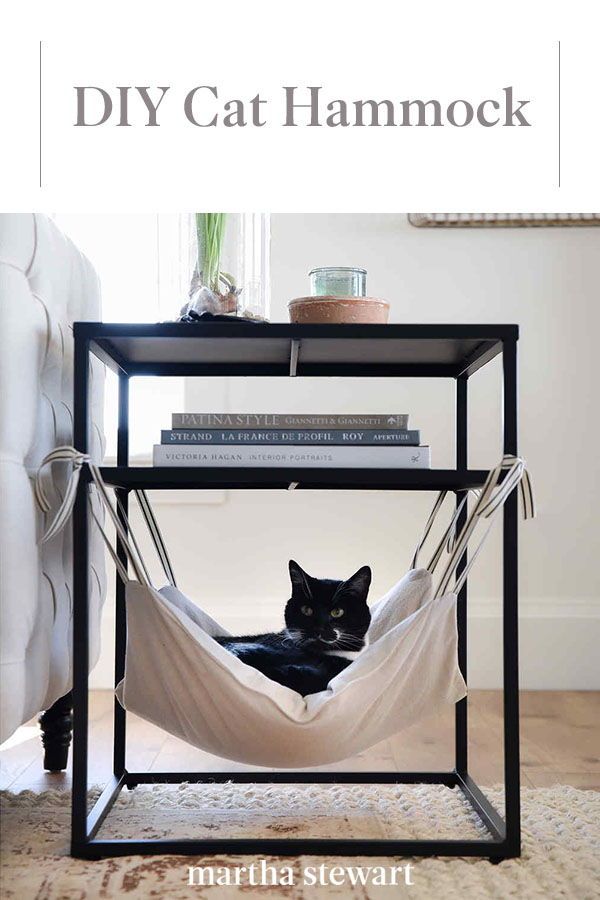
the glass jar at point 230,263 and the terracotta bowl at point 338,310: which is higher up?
the glass jar at point 230,263

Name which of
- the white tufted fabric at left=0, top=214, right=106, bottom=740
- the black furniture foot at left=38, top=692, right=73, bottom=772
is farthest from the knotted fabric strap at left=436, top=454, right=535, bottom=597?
the black furniture foot at left=38, top=692, right=73, bottom=772

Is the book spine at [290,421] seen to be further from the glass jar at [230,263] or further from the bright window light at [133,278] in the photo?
the bright window light at [133,278]

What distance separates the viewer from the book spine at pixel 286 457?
3.80 feet

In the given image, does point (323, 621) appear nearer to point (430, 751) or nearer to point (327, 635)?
point (327, 635)

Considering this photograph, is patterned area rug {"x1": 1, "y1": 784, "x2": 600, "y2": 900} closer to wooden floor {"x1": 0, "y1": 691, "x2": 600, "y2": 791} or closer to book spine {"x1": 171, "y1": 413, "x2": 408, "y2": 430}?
wooden floor {"x1": 0, "y1": 691, "x2": 600, "y2": 791}

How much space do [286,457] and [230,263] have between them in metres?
0.33

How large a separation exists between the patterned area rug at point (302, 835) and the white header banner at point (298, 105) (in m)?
1.24

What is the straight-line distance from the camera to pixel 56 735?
1496mm

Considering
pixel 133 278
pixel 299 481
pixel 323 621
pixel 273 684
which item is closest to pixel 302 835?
pixel 273 684

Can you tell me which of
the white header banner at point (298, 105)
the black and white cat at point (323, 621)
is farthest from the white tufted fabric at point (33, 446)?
the white header banner at point (298, 105)

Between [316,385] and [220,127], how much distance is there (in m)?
0.62

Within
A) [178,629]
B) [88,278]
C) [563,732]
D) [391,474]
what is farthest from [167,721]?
[563,732]

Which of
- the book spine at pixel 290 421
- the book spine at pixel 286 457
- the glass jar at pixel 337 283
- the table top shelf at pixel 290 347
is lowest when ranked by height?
the book spine at pixel 286 457

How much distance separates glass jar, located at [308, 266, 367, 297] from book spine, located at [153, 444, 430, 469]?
23 centimetres
